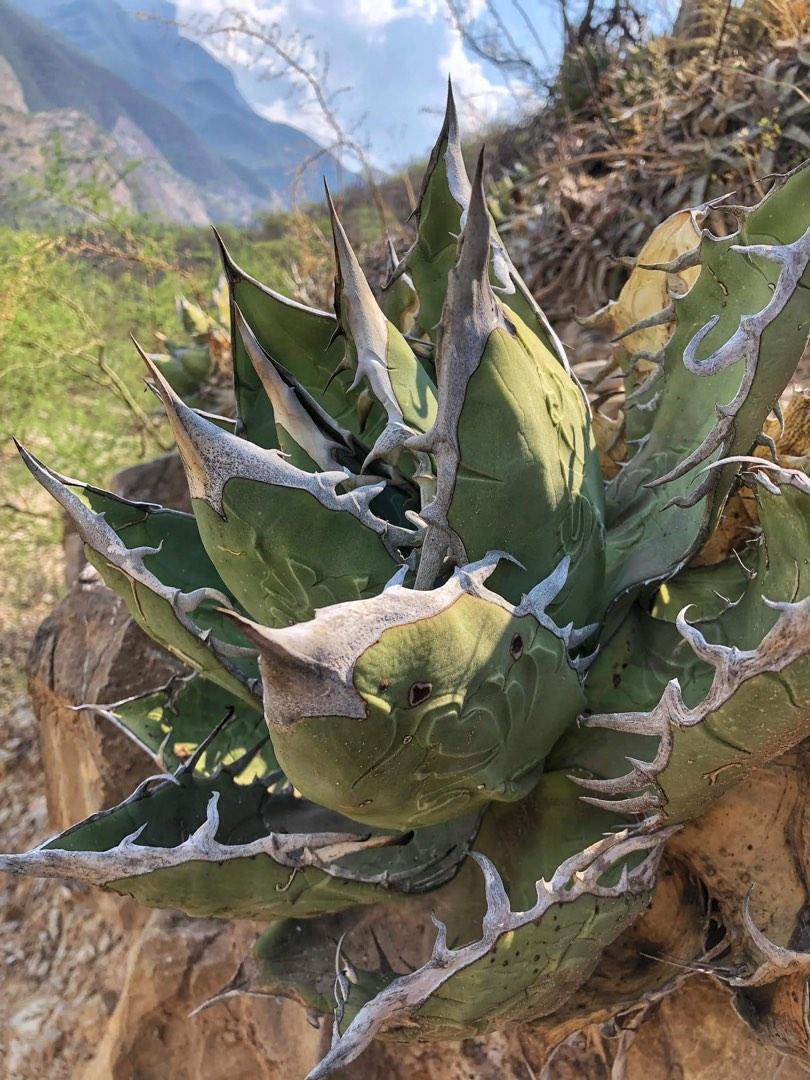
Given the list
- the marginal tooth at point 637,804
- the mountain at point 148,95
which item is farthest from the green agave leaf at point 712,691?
the mountain at point 148,95

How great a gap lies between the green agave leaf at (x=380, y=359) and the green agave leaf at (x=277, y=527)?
0.25 ft

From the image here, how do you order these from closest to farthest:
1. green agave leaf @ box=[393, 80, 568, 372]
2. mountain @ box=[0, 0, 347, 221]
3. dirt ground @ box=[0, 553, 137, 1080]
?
A: green agave leaf @ box=[393, 80, 568, 372], dirt ground @ box=[0, 553, 137, 1080], mountain @ box=[0, 0, 347, 221]

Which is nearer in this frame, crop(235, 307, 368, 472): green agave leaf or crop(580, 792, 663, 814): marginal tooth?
Answer: crop(580, 792, 663, 814): marginal tooth

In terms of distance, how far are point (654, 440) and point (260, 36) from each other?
248 centimetres

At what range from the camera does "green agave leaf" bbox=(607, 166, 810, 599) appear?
0.72 meters

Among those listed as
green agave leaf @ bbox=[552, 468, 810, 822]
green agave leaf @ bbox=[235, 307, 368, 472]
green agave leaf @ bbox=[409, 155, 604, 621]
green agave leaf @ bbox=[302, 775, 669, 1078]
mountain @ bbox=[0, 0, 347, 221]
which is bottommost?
green agave leaf @ bbox=[302, 775, 669, 1078]

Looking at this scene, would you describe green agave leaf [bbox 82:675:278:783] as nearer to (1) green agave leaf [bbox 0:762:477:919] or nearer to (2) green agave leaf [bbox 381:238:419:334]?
(1) green agave leaf [bbox 0:762:477:919]

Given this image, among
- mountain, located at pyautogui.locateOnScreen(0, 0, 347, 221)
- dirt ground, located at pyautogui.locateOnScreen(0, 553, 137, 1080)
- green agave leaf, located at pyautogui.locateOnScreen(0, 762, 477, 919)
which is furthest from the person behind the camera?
mountain, located at pyautogui.locateOnScreen(0, 0, 347, 221)

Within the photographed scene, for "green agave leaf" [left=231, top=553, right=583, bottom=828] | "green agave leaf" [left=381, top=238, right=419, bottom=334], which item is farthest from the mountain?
"green agave leaf" [left=231, top=553, right=583, bottom=828]

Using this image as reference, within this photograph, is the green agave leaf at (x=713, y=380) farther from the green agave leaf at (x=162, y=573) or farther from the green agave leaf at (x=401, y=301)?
the green agave leaf at (x=162, y=573)

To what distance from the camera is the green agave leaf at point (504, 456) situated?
67 cm

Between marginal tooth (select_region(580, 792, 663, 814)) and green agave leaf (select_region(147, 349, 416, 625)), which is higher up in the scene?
green agave leaf (select_region(147, 349, 416, 625))

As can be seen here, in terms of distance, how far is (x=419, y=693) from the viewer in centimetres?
60

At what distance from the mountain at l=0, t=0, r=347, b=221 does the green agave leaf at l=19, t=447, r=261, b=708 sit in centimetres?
685
